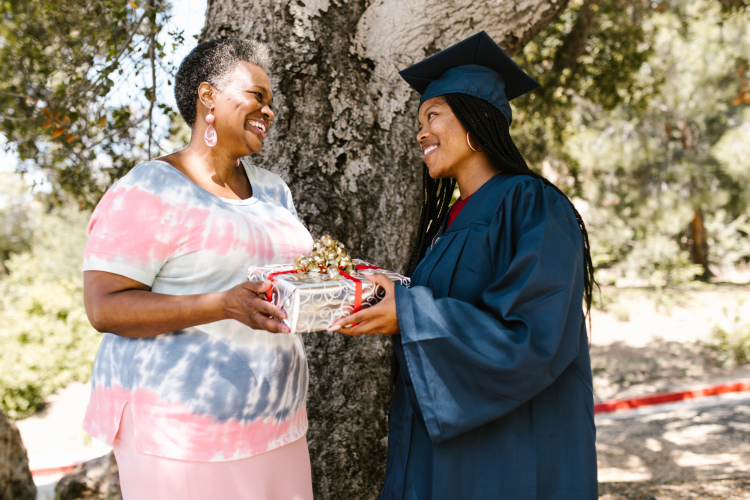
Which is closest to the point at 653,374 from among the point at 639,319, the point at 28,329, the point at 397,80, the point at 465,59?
the point at 639,319

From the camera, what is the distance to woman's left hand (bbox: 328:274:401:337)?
1.60 m

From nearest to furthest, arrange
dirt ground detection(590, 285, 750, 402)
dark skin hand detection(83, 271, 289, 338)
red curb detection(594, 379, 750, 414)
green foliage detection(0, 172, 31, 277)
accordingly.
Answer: dark skin hand detection(83, 271, 289, 338), red curb detection(594, 379, 750, 414), dirt ground detection(590, 285, 750, 402), green foliage detection(0, 172, 31, 277)

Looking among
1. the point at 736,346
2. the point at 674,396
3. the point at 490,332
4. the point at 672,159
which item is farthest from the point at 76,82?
the point at 672,159

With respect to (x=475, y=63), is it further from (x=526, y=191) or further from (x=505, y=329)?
(x=505, y=329)

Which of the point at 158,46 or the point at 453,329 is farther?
the point at 158,46

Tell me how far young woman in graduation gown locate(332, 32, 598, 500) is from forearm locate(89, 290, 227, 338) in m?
0.46

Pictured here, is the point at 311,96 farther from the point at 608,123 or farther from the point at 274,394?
the point at 608,123

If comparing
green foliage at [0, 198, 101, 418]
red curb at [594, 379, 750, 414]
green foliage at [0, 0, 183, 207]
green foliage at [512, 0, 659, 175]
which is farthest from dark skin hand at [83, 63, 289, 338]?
green foliage at [0, 198, 101, 418]

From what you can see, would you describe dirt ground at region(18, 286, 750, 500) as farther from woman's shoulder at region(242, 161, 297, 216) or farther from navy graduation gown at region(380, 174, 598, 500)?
woman's shoulder at region(242, 161, 297, 216)

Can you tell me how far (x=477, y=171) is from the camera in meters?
2.00

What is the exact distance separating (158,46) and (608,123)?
15037 mm

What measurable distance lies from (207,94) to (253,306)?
89cm

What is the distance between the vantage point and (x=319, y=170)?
2.93 m

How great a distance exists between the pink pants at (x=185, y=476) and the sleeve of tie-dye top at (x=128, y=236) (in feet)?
1.58
